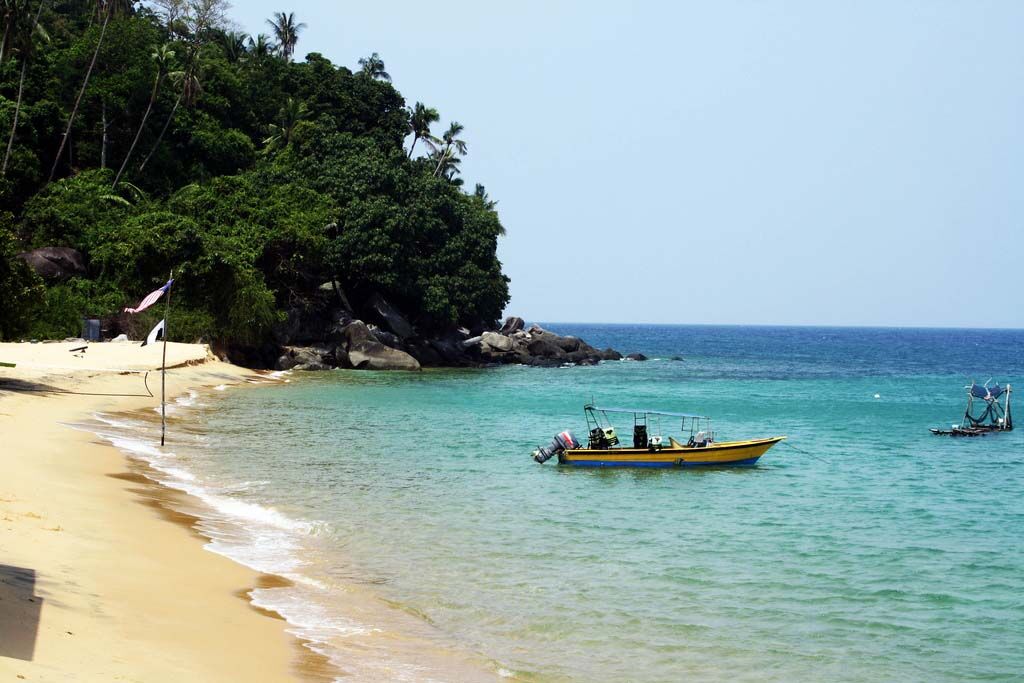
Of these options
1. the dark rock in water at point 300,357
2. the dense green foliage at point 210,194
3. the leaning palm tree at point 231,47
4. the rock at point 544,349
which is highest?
the leaning palm tree at point 231,47

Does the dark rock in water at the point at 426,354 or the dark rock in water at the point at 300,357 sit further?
the dark rock in water at the point at 426,354

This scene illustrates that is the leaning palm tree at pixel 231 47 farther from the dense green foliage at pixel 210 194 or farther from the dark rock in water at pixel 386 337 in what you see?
the dark rock in water at pixel 386 337

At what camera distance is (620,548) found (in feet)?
64.2

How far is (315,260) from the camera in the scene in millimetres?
68375

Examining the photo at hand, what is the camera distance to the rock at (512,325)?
9407 cm

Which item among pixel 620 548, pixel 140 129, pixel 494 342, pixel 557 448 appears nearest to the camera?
pixel 620 548

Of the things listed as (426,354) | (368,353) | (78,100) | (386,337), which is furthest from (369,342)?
(78,100)

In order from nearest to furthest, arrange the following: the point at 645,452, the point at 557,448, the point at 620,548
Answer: the point at 620,548 < the point at 645,452 < the point at 557,448

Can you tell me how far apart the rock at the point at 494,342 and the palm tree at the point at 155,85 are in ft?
104

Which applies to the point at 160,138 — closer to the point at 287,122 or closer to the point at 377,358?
the point at 287,122

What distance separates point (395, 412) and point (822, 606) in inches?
1172

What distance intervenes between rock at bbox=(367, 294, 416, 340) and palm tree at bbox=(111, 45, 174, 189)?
2059 centimetres

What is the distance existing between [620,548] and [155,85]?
203 feet

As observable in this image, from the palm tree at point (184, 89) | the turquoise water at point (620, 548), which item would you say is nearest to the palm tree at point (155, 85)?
the palm tree at point (184, 89)
